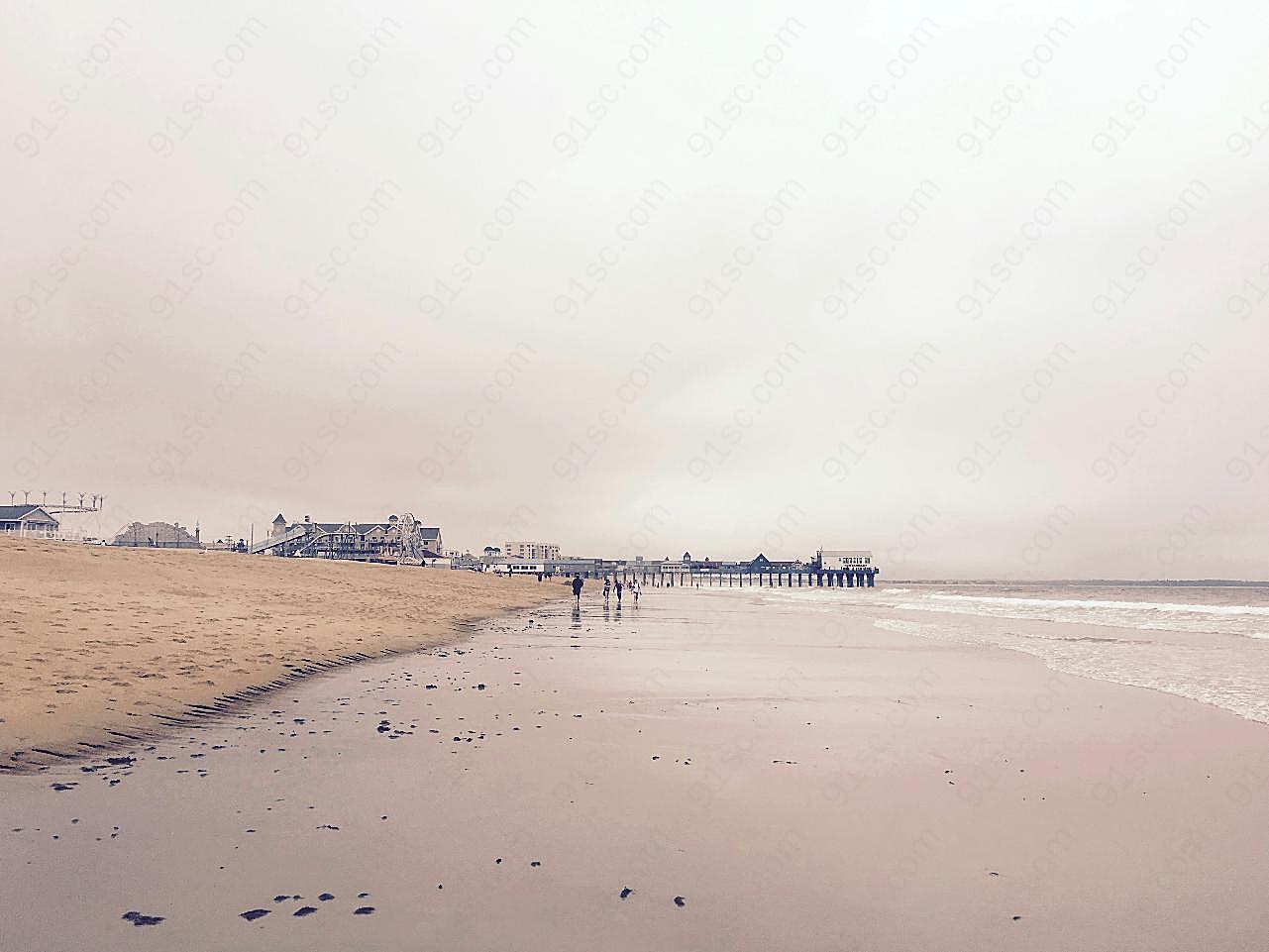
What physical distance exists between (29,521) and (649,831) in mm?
116746

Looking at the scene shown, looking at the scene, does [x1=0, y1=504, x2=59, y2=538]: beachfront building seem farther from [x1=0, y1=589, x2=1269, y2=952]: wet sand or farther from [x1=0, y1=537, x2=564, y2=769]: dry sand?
[x1=0, y1=589, x2=1269, y2=952]: wet sand

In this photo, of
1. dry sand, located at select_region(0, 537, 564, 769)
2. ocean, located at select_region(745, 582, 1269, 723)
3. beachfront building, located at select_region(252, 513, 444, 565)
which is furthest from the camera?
beachfront building, located at select_region(252, 513, 444, 565)

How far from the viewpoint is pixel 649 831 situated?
22.5ft

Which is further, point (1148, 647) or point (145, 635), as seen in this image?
point (1148, 647)

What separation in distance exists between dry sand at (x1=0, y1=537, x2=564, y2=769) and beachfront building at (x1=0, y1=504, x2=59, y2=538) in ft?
244

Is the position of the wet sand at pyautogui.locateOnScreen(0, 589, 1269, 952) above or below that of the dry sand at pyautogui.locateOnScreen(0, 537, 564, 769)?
below

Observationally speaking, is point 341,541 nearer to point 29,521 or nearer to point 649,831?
point 29,521

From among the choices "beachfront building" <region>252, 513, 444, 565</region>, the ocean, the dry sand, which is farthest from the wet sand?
"beachfront building" <region>252, 513, 444, 565</region>

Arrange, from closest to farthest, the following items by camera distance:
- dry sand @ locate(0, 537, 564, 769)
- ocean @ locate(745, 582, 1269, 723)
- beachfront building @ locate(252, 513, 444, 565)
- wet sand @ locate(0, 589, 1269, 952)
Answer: wet sand @ locate(0, 589, 1269, 952)
dry sand @ locate(0, 537, 564, 769)
ocean @ locate(745, 582, 1269, 723)
beachfront building @ locate(252, 513, 444, 565)

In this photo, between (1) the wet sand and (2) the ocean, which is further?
(2) the ocean

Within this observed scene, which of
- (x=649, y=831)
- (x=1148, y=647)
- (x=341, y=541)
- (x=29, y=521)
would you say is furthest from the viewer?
(x=341, y=541)

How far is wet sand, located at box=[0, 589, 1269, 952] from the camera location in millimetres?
4930

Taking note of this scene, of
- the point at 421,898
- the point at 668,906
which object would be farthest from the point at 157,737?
the point at 668,906

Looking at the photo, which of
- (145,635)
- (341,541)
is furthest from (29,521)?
(145,635)
